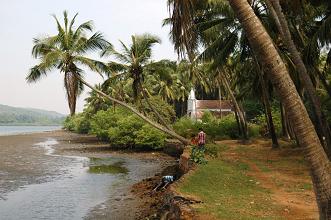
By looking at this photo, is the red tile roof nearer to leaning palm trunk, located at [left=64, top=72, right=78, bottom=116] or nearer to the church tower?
the church tower

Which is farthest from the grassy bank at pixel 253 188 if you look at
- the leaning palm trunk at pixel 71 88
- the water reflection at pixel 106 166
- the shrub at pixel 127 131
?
the shrub at pixel 127 131

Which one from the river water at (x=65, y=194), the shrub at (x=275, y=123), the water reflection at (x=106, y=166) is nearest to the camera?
the river water at (x=65, y=194)

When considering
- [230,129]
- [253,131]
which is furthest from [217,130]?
[253,131]

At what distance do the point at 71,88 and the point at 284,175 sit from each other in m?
13.8

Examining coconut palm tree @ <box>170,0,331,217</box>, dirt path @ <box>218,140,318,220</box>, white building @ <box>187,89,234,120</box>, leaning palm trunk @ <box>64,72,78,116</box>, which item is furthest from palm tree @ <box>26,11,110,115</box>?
white building @ <box>187,89,234,120</box>

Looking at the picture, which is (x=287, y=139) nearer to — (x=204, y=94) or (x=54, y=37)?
(x=54, y=37)

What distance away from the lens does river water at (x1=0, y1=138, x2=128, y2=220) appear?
14609 mm

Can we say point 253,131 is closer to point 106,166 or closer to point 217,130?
point 217,130

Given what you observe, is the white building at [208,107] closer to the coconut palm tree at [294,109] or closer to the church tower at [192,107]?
the church tower at [192,107]

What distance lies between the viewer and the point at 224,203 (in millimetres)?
10367

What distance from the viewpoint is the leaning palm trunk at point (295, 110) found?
5328 millimetres

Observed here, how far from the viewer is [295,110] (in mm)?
5328

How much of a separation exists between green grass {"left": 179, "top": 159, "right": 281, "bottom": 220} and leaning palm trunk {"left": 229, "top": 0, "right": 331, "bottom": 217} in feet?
12.3

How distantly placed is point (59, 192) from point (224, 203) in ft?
34.1
